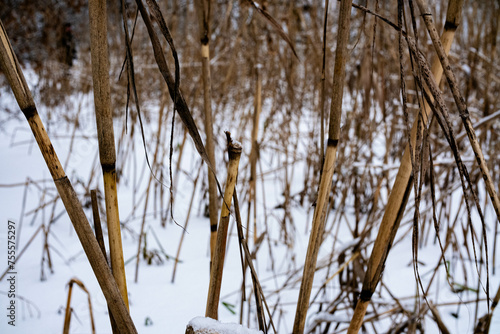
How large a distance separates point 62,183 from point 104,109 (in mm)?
68

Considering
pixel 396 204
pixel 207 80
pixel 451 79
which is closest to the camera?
pixel 451 79

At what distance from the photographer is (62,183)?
279 millimetres

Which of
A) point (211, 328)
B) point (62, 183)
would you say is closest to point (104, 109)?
point (62, 183)

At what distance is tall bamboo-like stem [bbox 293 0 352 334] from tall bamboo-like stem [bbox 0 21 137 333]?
18 cm

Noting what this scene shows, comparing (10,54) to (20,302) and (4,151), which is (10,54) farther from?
(4,151)

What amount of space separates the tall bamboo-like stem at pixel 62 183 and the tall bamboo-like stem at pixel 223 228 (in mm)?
82

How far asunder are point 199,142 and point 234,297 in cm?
70

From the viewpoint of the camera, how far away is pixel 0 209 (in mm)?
1126

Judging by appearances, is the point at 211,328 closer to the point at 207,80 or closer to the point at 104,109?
the point at 104,109

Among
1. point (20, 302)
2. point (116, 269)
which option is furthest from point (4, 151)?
point (116, 269)

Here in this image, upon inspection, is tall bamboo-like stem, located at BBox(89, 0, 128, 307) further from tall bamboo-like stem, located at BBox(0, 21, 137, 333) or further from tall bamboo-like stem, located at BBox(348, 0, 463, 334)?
tall bamboo-like stem, located at BBox(348, 0, 463, 334)

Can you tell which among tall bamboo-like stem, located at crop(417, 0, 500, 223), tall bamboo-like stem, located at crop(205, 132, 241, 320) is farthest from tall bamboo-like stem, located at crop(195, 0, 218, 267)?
tall bamboo-like stem, located at crop(417, 0, 500, 223)

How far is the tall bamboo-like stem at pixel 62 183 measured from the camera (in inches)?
10.2

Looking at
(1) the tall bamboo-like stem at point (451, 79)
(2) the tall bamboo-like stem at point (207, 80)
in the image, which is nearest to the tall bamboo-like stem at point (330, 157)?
(1) the tall bamboo-like stem at point (451, 79)
